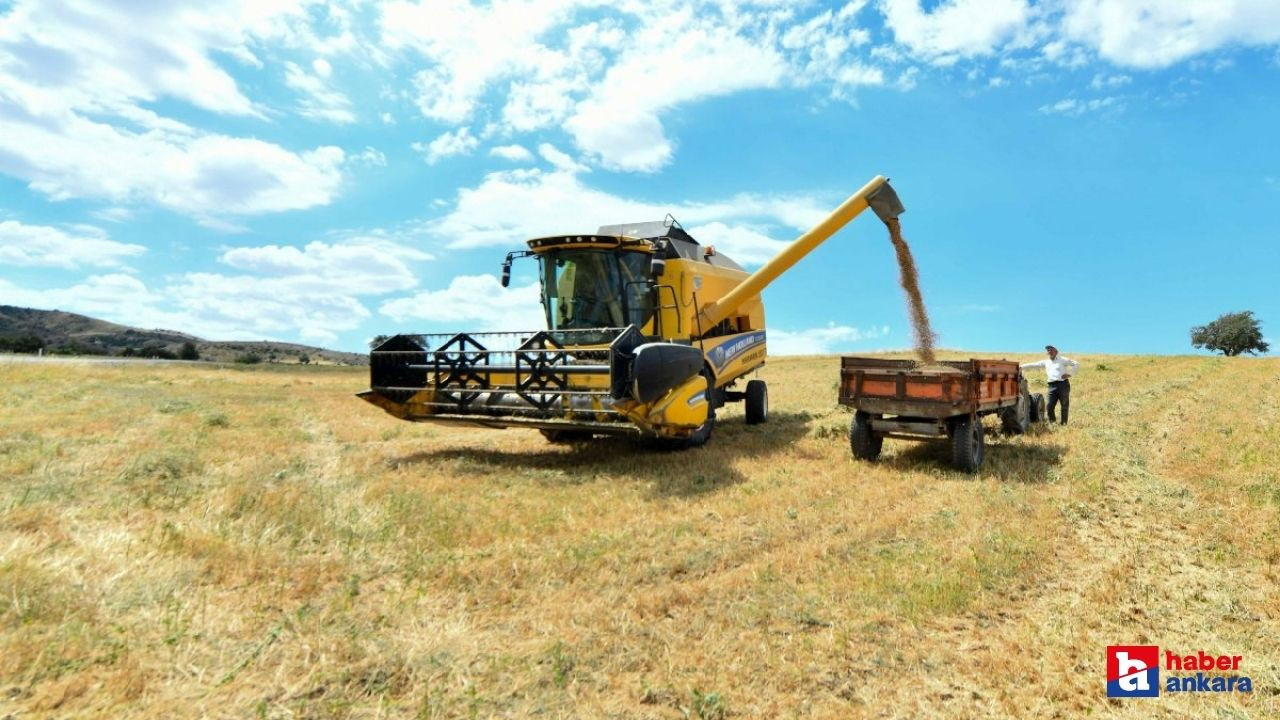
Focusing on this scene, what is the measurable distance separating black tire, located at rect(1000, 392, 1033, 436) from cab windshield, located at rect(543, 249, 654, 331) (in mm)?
6530

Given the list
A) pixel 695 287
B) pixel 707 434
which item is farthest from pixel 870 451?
pixel 695 287

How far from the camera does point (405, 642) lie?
3.63 m

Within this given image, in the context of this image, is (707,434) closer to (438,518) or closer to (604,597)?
(438,518)

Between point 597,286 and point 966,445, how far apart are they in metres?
5.75

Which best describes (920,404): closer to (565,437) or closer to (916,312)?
(916,312)

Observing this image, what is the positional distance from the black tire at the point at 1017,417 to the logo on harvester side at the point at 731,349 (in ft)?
15.7

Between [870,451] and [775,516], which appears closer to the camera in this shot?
[775,516]

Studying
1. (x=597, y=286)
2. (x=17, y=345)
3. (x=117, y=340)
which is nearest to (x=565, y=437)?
(x=597, y=286)

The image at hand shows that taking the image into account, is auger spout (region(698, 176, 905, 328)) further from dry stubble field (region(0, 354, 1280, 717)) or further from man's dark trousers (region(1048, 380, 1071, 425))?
man's dark trousers (region(1048, 380, 1071, 425))

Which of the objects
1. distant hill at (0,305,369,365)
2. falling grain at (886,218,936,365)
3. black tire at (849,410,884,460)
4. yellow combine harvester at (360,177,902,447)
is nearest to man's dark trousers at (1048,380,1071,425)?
falling grain at (886,218,936,365)

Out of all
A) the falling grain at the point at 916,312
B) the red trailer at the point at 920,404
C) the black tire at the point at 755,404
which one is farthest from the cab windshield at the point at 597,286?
the falling grain at the point at 916,312

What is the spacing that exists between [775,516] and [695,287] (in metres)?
6.34

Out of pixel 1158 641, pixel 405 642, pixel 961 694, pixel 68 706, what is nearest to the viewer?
pixel 68 706

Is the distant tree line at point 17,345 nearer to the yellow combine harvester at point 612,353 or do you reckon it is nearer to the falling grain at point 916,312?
the yellow combine harvester at point 612,353
